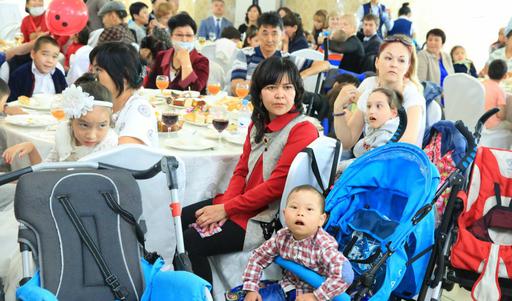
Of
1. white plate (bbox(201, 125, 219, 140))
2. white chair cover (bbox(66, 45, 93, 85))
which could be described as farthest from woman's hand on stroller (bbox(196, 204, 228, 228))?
white chair cover (bbox(66, 45, 93, 85))

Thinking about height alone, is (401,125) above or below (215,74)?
above

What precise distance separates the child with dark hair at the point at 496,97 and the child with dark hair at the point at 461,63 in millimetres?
2743

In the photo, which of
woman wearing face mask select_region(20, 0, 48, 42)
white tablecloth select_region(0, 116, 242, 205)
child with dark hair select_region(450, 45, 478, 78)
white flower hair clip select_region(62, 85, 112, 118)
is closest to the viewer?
white flower hair clip select_region(62, 85, 112, 118)

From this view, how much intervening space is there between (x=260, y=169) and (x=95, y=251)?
0.96 m

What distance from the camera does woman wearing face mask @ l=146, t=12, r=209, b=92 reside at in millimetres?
4469

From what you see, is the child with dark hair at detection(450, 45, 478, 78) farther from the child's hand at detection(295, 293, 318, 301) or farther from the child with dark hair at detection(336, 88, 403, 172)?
the child's hand at detection(295, 293, 318, 301)

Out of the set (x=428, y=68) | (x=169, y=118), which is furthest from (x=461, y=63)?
(x=169, y=118)


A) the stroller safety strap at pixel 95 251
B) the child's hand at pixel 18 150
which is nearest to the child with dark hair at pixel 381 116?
the stroller safety strap at pixel 95 251

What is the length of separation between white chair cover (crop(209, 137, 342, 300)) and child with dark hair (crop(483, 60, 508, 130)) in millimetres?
3014

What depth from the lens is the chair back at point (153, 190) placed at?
2.17 meters

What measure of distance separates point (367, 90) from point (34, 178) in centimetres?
212

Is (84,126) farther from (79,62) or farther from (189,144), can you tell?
(79,62)

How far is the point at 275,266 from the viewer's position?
261cm

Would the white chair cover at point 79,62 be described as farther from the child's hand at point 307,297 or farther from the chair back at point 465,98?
the child's hand at point 307,297
